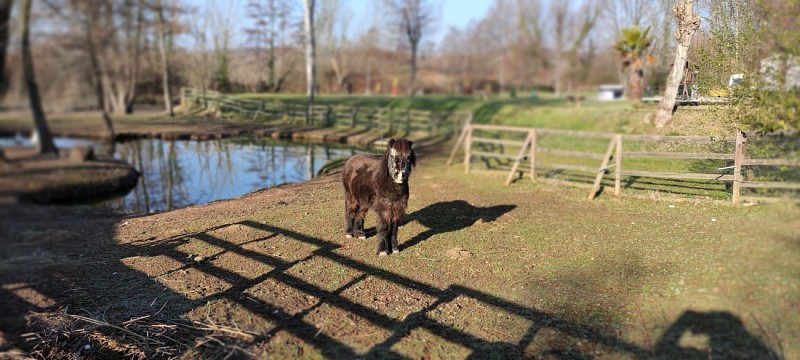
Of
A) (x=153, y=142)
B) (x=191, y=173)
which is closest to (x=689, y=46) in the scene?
(x=191, y=173)

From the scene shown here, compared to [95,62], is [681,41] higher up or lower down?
higher up

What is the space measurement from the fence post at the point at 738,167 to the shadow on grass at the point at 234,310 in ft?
12.7

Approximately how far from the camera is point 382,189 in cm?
670

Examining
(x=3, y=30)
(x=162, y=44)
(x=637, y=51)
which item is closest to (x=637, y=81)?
(x=637, y=51)

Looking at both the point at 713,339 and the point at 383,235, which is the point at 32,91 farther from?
the point at 713,339

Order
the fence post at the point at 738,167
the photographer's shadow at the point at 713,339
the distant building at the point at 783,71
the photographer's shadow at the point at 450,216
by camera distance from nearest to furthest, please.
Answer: the photographer's shadow at the point at 713,339, the distant building at the point at 783,71, the fence post at the point at 738,167, the photographer's shadow at the point at 450,216

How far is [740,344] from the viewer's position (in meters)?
4.07

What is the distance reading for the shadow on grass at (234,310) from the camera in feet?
13.9

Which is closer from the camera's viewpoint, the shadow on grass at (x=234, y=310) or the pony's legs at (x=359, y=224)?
the shadow on grass at (x=234, y=310)

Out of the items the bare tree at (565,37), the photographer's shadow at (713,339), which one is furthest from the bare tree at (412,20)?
the photographer's shadow at (713,339)

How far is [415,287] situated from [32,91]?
13.6 ft

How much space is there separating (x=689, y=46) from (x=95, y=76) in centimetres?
721

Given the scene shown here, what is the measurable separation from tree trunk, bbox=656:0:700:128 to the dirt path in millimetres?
1964

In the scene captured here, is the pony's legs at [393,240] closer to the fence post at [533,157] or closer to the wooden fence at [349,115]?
the fence post at [533,157]
